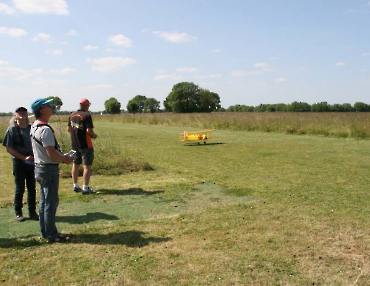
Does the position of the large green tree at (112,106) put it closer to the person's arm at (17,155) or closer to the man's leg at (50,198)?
the person's arm at (17,155)

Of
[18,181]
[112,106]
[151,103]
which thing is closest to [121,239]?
[18,181]

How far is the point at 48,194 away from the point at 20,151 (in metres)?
1.26

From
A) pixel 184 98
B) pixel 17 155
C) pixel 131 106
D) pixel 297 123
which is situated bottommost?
pixel 17 155

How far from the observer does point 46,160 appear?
14.5 ft

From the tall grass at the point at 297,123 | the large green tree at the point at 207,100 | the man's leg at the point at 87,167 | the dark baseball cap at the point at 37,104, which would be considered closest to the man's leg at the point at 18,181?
the dark baseball cap at the point at 37,104

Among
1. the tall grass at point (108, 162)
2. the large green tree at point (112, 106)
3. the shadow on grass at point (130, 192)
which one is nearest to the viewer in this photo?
the shadow on grass at point (130, 192)

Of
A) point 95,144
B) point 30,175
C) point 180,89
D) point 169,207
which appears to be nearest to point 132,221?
point 169,207

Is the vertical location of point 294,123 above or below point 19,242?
above

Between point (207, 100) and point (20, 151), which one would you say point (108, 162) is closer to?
point (20, 151)

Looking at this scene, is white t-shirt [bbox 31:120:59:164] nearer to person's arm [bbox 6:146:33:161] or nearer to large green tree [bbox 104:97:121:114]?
person's arm [bbox 6:146:33:161]

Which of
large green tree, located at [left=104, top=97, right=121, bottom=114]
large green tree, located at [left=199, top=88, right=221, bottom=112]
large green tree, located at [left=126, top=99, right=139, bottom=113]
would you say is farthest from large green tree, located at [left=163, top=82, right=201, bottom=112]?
large green tree, located at [left=126, top=99, right=139, bottom=113]

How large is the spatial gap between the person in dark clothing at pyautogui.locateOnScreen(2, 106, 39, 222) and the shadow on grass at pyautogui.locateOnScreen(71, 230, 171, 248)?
1.38 metres

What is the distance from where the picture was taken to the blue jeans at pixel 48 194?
4.43 m

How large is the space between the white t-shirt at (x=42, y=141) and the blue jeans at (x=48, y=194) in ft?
0.29
